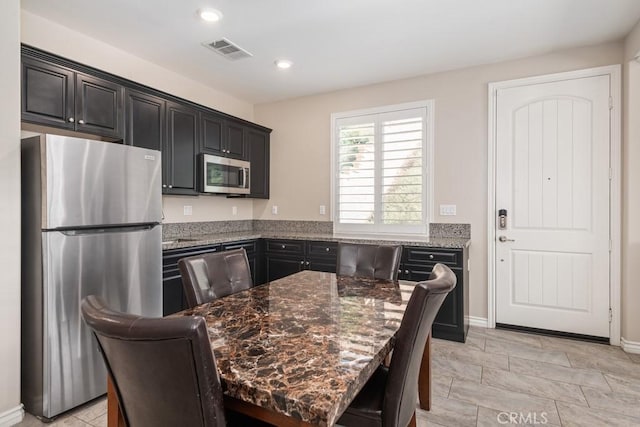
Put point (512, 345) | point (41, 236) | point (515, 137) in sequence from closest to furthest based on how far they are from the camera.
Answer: point (41, 236) < point (512, 345) < point (515, 137)

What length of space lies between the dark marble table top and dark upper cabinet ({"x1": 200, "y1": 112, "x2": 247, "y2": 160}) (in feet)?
7.69

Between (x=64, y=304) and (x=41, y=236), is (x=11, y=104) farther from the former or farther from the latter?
(x=64, y=304)

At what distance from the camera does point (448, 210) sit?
370cm

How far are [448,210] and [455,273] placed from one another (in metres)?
0.79

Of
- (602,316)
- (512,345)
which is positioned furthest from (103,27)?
(602,316)

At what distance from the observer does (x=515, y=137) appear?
3.42 meters

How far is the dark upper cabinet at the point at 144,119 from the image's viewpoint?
9.70 feet

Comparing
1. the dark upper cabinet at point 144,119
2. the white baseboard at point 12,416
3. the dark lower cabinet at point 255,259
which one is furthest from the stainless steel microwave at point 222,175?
the white baseboard at point 12,416

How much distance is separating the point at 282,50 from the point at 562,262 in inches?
129

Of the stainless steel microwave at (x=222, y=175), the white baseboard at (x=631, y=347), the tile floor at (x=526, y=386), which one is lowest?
the tile floor at (x=526, y=386)

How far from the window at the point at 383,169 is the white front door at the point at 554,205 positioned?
2.47 feet

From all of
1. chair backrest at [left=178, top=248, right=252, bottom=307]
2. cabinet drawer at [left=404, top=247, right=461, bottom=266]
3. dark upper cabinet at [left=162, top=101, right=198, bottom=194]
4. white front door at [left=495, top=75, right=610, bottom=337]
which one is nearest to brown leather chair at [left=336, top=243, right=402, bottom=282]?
chair backrest at [left=178, top=248, right=252, bottom=307]

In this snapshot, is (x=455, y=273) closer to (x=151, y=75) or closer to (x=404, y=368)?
(x=404, y=368)

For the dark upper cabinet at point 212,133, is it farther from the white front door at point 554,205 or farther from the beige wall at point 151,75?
the white front door at point 554,205
